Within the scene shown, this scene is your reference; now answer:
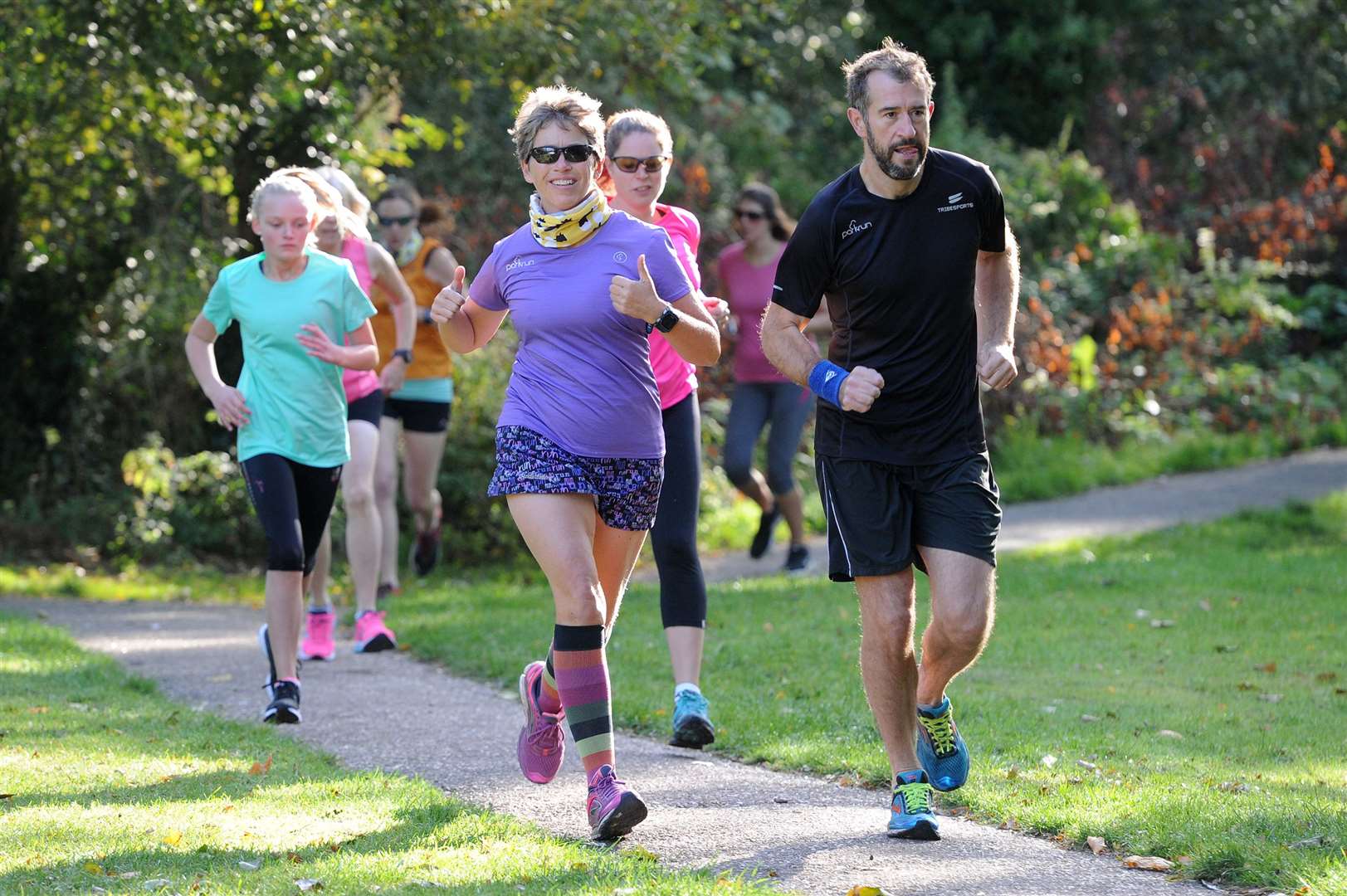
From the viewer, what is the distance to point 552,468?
15.9 feet

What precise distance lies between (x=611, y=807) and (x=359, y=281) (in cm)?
411

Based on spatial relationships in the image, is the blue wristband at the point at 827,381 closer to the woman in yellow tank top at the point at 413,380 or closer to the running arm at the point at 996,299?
the running arm at the point at 996,299

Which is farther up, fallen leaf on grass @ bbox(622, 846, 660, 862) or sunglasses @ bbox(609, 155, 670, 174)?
sunglasses @ bbox(609, 155, 670, 174)

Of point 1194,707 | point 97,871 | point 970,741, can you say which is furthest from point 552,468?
point 1194,707

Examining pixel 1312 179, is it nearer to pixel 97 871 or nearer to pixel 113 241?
Answer: pixel 113 241

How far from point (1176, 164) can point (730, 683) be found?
15397 mm

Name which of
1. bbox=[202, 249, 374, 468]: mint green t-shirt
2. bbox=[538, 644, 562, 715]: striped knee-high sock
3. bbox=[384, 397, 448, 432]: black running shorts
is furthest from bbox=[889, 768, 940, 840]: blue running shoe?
bbox=[384, 397, 448, 432]: black running shorts

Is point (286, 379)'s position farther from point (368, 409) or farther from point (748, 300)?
point (748, 300)

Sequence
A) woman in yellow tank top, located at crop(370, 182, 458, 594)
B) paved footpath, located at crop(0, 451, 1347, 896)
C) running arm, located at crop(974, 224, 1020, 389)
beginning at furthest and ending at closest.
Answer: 1. woman in yellow tank top, located at crop(370, 182, 458, 594)
2. running arm, located at crop(974, 224, 1020, 389)
3. paved footpath, located at crop(0, 451, 1347, 896)

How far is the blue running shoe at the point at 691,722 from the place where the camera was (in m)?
6.18

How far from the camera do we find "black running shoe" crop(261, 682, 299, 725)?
6664 millimetres

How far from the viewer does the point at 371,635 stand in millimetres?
8570

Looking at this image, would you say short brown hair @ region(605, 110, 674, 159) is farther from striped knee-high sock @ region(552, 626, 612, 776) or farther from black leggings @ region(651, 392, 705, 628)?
striped knee-high sock @ region(552, 626, 612, 776)

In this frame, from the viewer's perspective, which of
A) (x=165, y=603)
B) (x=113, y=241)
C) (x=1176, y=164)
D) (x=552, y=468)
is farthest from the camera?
(x=1176, y=164)
